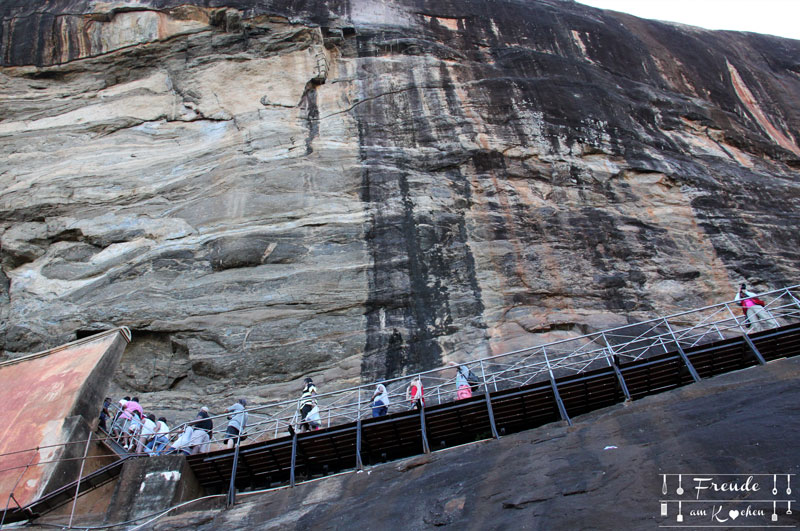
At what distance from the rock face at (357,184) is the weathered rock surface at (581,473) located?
14.6ft

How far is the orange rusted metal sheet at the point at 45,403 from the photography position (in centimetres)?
1135

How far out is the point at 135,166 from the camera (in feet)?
61.5

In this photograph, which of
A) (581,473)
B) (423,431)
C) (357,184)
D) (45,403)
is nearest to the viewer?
(581,473)

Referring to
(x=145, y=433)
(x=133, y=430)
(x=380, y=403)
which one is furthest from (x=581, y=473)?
(x=133, y=430)

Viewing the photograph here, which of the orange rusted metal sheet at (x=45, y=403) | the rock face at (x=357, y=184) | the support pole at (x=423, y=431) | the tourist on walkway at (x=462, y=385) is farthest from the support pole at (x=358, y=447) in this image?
the orange rusted metal sheet at (x=45, y=403)

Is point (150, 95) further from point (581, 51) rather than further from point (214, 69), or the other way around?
point (581, 51)

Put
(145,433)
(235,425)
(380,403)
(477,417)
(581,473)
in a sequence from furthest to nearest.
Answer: (145,433)
(380,403)
(235,425)
(477,417)
(581,473)

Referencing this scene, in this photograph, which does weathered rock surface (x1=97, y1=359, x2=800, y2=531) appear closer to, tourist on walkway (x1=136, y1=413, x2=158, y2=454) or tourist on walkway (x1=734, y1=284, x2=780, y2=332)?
tourist on walkway (x1=136, y1=413, x2=158, y2=454)

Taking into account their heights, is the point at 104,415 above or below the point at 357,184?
below

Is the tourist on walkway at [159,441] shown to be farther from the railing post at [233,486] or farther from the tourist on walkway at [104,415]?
the railing post at [233,486]

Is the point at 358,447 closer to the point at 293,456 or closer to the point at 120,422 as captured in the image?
the point at 293,456

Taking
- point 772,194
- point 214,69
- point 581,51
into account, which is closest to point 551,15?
point 581,51

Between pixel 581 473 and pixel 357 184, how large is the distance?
10565 mm

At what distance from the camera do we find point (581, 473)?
851 centimetres
